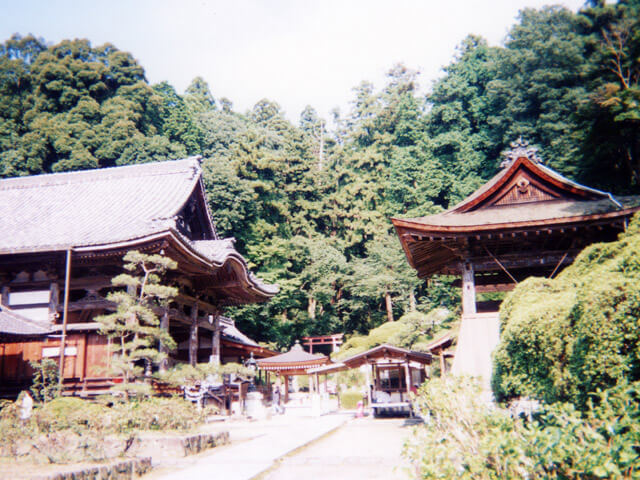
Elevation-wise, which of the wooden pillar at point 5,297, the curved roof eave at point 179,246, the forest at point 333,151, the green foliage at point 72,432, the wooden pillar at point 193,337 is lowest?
the green foliage at point 72,432

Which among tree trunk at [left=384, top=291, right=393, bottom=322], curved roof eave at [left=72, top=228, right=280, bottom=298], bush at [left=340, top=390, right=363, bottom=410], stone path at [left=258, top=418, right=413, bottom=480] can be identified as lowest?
bush at [left=340, top=390, right=363, bottom=410]

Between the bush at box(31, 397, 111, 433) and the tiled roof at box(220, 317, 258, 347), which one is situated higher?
the tiled roof at box(220, 317, 258, 347)

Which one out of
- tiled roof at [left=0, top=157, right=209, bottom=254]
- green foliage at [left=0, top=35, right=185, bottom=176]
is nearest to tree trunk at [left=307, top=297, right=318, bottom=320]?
green foliage at [left=0, top=35, right=185, bottom=176]

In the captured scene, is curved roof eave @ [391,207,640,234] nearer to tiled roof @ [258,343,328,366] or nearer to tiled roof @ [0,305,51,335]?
tiled roof @ [0,305,51,335]

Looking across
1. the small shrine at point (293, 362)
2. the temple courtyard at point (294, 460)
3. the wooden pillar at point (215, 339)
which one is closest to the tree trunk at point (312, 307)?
the small shrine at point (293, 362)

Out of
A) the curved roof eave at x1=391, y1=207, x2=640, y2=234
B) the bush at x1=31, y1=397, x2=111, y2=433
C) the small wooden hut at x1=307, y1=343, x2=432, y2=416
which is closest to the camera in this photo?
the bush at x1=31, y1=397, x2=111, y2=433

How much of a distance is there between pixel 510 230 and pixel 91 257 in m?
10.8

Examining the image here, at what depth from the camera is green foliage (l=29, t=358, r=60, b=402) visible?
38.4ft

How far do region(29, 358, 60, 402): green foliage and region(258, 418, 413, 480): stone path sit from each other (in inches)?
251

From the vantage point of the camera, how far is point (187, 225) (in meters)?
17.6

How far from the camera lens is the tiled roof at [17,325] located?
11.7 meters

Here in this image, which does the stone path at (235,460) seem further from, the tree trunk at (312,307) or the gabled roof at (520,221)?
the tree trunk at (312,307)

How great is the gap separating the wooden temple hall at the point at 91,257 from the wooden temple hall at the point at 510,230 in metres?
6.73

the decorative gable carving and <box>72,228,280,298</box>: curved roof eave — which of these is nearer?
<box>72,228,280,298</box>: curved roof eave
